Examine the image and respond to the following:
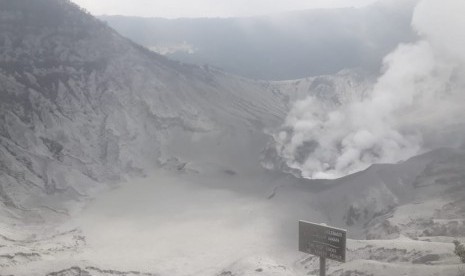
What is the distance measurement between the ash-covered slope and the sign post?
2032 centimetres

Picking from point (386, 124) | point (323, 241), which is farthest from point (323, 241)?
point (386, 124)

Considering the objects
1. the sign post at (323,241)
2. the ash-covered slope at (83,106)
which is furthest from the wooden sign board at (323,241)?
the ash-covered slope at (83,106)

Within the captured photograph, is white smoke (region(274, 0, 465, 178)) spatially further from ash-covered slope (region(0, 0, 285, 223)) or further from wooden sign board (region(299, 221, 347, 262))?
wooden sign board (region(299, 221, 347, 262))

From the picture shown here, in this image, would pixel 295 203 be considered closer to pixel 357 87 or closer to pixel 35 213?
pixel 35 213

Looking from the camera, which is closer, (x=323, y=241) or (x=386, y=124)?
(x=323, y=241)

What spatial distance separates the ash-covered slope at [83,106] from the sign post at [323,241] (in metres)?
20.3

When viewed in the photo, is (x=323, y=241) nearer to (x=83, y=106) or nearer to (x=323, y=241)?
(x=323, y=241)

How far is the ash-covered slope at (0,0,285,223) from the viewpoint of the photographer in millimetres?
30984

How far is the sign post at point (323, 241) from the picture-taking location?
9.84 metres

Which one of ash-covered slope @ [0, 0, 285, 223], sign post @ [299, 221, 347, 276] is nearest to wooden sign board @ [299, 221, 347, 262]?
sign post @ [299, 221, 347, 276]

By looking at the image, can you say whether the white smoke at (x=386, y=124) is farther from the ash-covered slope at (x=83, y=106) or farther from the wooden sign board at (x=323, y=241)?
the wooden sign board at (x=323, y=241)

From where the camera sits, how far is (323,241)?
10148 mm

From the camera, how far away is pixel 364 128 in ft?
119

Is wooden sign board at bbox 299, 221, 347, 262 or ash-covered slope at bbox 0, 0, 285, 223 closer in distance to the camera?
wooden sign board at bbox 299, 221, 347, 262
